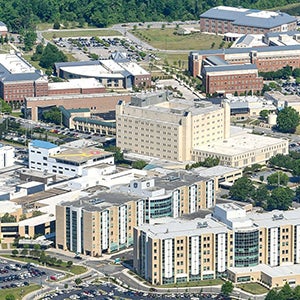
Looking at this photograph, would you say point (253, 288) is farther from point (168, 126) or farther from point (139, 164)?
point (168, 126)

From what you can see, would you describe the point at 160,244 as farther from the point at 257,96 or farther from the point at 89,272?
the point at 257,96

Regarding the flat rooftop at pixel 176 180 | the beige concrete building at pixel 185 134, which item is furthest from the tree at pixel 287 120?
the flat rooftop at pixel 176 180

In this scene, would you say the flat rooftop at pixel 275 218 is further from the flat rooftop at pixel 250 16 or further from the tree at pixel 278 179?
the flat rooftop at pixel 250 16

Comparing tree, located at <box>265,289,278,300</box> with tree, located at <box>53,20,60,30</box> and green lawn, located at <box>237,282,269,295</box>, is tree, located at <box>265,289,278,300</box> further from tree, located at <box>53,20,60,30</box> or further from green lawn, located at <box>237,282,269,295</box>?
tree, located at <box>53,20,60,30</box>

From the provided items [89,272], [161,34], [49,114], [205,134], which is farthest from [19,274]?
[161,34]

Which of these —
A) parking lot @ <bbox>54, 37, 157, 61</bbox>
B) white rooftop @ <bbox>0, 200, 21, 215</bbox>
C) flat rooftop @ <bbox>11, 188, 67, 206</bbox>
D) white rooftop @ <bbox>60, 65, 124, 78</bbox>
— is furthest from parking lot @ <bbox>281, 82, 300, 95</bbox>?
white rooftop @ <bbox>0, 200, 21, 215</bbox>

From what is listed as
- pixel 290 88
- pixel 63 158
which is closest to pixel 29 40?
pixel 290 88
